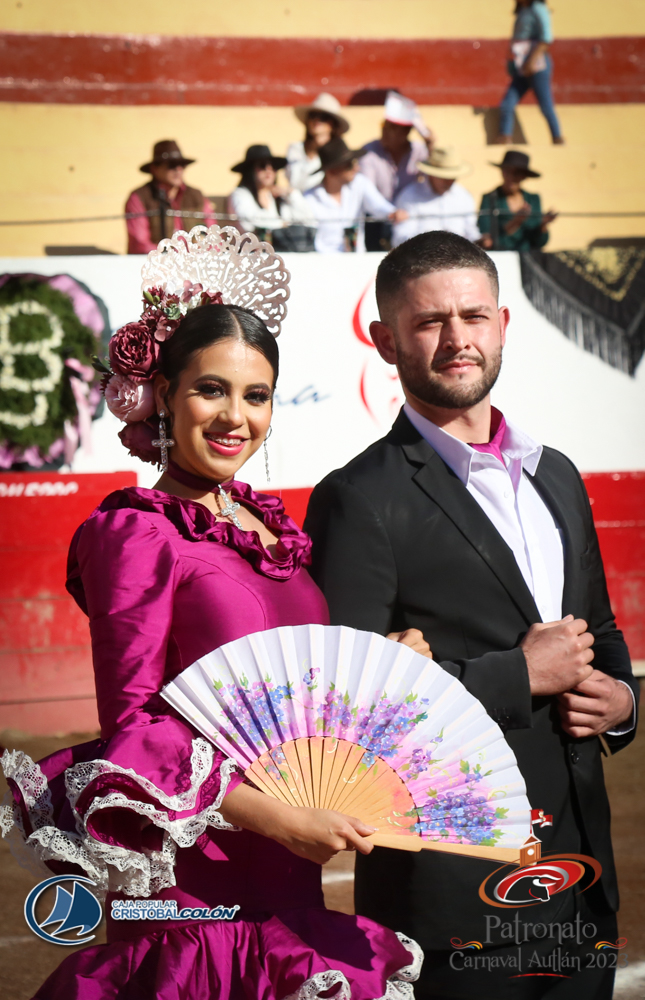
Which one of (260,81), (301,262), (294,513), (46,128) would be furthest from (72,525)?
(260,81)

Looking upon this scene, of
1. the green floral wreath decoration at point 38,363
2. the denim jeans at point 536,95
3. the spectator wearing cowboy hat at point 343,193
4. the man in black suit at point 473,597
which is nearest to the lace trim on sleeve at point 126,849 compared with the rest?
the man in black suit at point 473,597

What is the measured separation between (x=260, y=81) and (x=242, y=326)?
812 centimetres

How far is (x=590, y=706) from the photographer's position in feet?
6.03

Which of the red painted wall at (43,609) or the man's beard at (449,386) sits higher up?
the man's beard at (449,386)

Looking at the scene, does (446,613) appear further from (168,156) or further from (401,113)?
(401,113)

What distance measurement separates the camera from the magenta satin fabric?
1.45m

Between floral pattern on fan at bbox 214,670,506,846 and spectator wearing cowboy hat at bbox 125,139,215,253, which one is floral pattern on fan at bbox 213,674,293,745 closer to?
floral pattern on fan at bbox 214,670,506,846

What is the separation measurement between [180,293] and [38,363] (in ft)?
14.2

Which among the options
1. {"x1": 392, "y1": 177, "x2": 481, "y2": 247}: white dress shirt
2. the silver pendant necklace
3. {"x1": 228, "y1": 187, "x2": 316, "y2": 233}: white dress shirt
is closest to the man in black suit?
the silver pendant necklace

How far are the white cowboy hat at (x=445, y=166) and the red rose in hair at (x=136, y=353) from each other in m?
5.80

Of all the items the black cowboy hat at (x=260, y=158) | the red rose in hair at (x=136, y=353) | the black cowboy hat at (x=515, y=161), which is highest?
the black cowboy hat at (x=260, y=158)

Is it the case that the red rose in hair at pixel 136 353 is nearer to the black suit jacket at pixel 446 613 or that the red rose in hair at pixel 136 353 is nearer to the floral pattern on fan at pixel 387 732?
the black suit jacket at pixel 446 613

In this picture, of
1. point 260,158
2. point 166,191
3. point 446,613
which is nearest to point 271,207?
point 260,158

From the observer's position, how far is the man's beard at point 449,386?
188 cm
